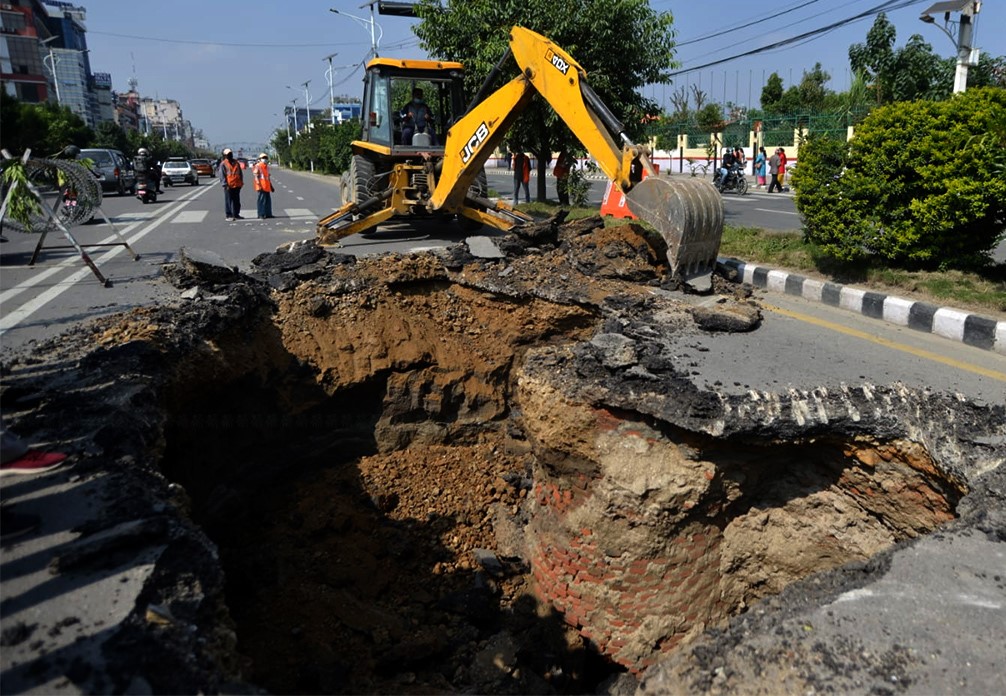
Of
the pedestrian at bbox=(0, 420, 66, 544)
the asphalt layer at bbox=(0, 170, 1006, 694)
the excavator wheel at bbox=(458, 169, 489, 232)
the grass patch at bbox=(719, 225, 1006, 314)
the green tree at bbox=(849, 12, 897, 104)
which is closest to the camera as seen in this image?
the asphalt layer at bbox=(0, 170, 1006, 694)

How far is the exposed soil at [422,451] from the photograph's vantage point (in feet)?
11.5

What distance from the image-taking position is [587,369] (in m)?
4.34

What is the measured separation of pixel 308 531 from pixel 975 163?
7.06 m

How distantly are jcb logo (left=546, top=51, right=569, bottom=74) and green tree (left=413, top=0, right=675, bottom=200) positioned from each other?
5.53 meters

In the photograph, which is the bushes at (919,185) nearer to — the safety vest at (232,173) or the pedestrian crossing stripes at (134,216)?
the safety vest at (232,173)

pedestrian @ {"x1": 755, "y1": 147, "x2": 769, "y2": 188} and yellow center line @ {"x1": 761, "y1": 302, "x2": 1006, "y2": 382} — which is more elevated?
pedestrian @ {"x1": 755, "y1": 147, "x2": 769, "y2": 188}

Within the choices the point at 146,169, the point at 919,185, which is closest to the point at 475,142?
the point at 919,185

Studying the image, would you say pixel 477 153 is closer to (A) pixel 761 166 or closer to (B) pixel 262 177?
(B) pixel 262 177

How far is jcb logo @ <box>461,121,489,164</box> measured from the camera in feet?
26.0

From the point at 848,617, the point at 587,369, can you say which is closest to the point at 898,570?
the point at 848,617

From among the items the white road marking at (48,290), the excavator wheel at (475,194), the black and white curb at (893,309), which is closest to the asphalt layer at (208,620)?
the black and white curb at (893,309)

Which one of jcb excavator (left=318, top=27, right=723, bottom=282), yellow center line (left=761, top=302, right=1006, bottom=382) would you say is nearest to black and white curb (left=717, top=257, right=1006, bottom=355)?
yellow center line (left=761, top=302, right=1006, bottom=382)

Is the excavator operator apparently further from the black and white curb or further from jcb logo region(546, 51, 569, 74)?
the black and white curb

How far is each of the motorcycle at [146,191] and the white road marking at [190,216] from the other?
3.83 meters
